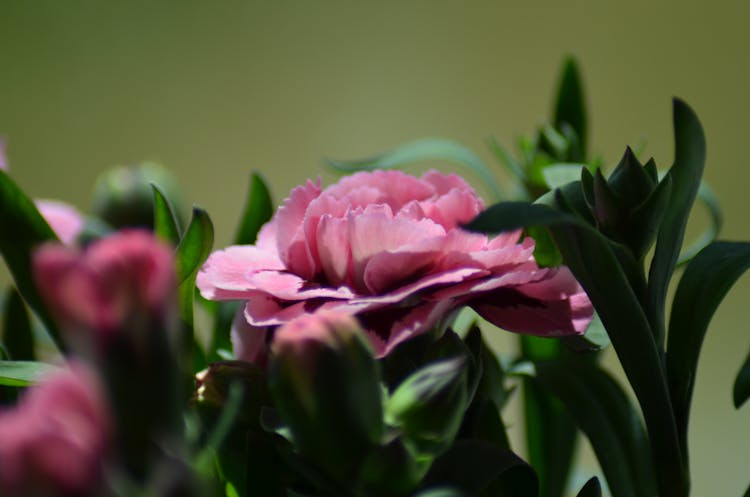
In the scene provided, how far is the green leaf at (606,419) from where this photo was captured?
39 centimetres

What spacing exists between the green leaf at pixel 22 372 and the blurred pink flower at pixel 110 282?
0.52 ft

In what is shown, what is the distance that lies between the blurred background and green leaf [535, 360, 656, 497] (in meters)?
1.05

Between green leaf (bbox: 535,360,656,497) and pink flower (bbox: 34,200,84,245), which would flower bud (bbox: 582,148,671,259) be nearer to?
green leaf (bbox: 535,360,656,497)

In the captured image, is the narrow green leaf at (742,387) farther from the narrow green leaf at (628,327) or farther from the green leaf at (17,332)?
the green leaf at (17,332)

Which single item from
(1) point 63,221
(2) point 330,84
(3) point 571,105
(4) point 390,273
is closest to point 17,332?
(1) point 63,221

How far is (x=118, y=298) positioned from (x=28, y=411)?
0.03m

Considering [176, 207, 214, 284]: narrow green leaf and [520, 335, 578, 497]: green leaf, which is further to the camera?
[520, 335, 578, 497]: green leaf

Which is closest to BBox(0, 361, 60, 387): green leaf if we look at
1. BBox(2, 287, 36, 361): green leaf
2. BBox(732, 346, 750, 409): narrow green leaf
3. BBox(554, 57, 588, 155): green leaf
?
BBox(2, 287, 36, 361): green leaf

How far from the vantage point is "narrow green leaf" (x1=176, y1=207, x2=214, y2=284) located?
0.34 meters

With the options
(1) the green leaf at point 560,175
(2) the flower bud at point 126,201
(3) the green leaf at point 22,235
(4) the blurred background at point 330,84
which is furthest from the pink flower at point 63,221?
(4) the blurred background at point 330,84

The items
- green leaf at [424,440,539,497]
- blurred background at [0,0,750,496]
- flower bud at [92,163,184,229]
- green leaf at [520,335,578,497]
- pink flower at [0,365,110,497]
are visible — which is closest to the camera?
pink flower at [0,365,110,497]

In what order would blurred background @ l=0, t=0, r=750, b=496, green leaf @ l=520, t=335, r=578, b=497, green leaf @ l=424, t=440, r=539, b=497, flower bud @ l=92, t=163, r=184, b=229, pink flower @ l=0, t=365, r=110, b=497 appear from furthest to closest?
blurred background @ l=0, t=0, r=750, b=496, flower bud @ l=92, t=163, r=184, b=229, green leaf @ l=520, t=335, r=578, b=497, green leaf @ l=424, t=440, r=539, b=497, pink flower @ l=0, t=365, r=110, b=497

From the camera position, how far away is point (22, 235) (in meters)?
0.35

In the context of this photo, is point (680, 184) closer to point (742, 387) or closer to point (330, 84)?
point (742, 387)
